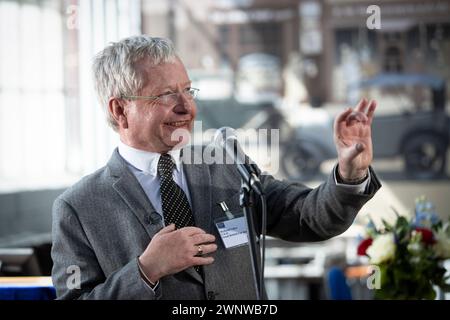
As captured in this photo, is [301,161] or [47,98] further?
[301,161]

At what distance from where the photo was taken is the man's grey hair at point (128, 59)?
175cm

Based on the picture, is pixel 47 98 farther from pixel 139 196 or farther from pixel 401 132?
pixel 139 196

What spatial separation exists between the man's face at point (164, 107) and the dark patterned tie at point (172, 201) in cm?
6

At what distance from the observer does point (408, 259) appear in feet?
7.52

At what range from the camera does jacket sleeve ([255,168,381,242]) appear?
5.55 feet

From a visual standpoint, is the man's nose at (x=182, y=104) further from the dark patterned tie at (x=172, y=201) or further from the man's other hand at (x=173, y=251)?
the man's other hand at (x=173, y=251)

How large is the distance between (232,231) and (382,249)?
0.67m

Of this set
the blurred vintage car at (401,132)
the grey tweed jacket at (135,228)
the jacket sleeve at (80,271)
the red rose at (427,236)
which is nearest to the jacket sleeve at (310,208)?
the grey tweed jacket at (135,228)

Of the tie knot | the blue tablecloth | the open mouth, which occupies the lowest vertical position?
the blue tablecloth

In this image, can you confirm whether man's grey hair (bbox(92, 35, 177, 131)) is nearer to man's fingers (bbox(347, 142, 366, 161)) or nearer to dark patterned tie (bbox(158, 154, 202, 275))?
dark patterned tie (bbox(158, 154, 202, 275))

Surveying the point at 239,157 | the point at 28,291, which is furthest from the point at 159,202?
the point at 28,291

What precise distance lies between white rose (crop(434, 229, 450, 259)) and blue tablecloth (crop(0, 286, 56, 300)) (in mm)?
1179

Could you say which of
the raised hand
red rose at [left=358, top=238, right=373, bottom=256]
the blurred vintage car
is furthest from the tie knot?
the blurred vintage car

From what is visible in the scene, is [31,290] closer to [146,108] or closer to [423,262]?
[146,108]
